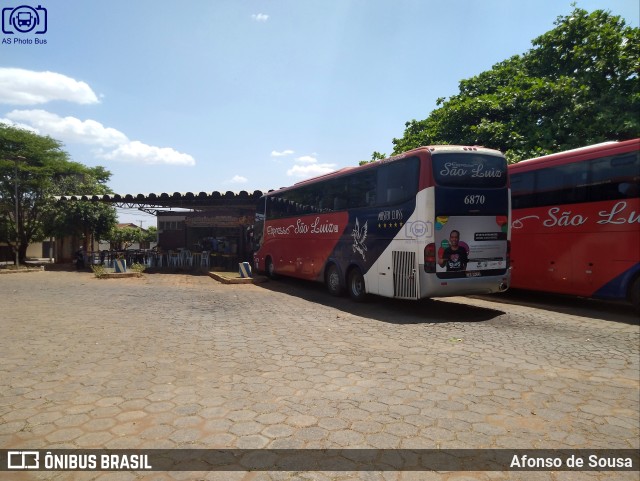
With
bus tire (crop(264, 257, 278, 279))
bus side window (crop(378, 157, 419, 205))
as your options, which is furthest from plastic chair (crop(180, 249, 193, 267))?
bus side window (crop(378, 157, 419, 205))

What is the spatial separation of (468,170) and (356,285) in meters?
4.11

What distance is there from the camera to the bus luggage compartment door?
8242mm

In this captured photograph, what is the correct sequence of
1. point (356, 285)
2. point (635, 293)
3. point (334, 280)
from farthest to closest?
point (334, 280) → point (356, 285) → point (635, 293)

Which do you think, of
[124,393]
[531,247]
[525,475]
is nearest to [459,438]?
[525,475]

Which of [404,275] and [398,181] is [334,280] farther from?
[398,181]

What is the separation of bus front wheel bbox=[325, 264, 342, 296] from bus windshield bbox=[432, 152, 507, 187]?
438 cm

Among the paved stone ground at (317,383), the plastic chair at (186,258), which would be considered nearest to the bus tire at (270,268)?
the paved stone ground at (317,383)

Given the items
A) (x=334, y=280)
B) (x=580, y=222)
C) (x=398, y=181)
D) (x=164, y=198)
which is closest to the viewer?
(x=580, y=222)

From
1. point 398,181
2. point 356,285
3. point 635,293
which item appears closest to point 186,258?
point 356,285

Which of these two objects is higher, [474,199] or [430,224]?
[474,199]

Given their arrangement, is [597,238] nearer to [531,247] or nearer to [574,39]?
[531,247]

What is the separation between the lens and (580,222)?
325 inches

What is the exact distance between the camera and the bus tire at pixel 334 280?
1121 cm

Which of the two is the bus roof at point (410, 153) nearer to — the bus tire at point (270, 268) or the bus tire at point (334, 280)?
the bus tire at point (334, 280)
